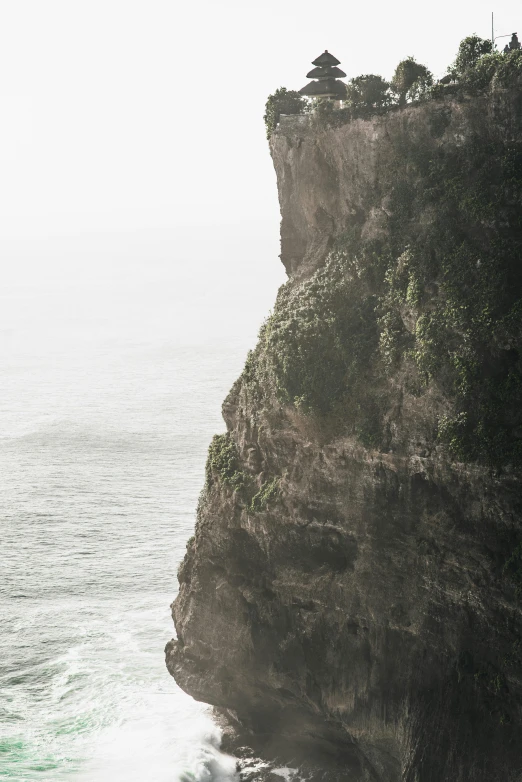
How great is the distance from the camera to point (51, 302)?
181 meters

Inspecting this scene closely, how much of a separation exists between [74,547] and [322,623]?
3282 centimetres

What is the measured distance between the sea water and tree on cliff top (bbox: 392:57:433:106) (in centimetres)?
2907

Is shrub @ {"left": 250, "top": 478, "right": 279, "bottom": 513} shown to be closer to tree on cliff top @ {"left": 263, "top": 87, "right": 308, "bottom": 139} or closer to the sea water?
the sea water

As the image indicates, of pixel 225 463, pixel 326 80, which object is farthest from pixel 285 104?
pixel 225 463

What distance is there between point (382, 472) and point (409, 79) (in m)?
15.2

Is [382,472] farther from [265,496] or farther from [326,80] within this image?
[326,80]

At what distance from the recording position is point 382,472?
42156 millimetres

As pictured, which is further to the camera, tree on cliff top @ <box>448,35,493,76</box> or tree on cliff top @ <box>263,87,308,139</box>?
tree on cliff top @ <box>263,87,308,139</box>

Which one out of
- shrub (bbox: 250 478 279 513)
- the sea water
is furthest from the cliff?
the sea water

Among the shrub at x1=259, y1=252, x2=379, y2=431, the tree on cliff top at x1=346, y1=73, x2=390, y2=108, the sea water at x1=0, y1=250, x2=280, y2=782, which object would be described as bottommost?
the sea water at x1=0, y1=250, x2=280, y2=782

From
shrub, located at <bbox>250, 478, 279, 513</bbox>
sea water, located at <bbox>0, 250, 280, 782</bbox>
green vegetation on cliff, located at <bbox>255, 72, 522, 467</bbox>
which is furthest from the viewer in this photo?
sea water, located at <bbox>0, 250, 280, 782</bbox>

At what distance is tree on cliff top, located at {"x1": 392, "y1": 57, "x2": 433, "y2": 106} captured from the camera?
144 ft

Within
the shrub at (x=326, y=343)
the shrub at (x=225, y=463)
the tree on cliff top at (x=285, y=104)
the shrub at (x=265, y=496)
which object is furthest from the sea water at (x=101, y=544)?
the tree on cliff top at (x=285, y=104)

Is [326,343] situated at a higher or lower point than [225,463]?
higher
